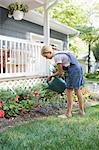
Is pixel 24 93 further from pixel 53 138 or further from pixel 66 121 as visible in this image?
pixel 53 138

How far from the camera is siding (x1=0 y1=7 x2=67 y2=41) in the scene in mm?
11533

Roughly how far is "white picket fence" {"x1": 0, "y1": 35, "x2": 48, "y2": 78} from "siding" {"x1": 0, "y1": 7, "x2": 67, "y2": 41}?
2123 millimetres

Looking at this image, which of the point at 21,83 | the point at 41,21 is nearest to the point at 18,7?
the point at 21,83

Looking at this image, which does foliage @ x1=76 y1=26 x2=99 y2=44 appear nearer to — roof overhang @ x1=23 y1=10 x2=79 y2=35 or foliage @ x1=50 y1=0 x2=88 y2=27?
foliage @ x1=50 y1=0 x2=88 y2=27

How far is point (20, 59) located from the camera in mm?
9742

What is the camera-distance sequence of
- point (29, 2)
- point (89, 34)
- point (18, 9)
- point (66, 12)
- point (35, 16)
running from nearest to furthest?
point (18, 9) → point (29, 2) → point (35, 16) → point (66, 12) → point (89, 34)

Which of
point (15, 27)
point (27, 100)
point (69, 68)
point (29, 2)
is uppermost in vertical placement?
point (29, 2)

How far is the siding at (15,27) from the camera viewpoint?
1153cm

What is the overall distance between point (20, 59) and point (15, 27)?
302 cm

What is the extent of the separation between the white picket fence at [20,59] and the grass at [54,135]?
3155 millimetres

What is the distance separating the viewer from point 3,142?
4.54m

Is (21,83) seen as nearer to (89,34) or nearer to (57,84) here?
(57,84)

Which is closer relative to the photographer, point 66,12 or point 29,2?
point 29,2

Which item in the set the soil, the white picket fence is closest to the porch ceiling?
the white picket fence
